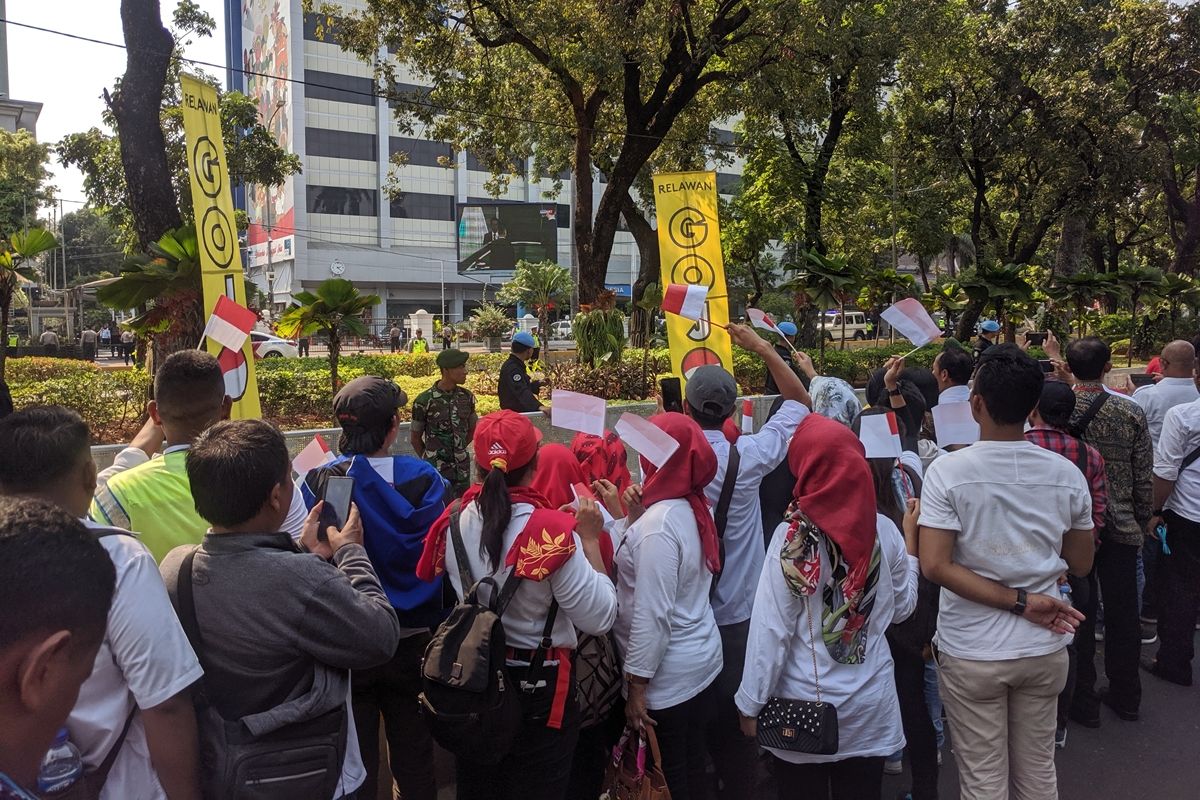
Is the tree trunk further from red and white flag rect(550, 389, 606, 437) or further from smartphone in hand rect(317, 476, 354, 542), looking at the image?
smartphone in hand rect(317, 476, 354, 542)

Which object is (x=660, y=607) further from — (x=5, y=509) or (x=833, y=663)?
(x=5, y=509)

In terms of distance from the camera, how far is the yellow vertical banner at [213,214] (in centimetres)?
530

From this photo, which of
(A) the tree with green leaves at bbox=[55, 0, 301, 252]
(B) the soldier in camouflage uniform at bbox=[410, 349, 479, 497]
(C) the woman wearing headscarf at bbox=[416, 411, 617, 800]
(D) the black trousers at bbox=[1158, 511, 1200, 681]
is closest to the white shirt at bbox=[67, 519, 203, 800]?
(C) the woman wearing headscarf at bbox=[416, 411, 617, 800]

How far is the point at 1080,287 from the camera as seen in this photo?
15914 mm

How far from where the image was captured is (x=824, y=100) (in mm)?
14211

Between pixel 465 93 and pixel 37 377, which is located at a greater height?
pixel 465 93

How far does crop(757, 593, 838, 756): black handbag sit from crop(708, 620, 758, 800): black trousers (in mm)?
509

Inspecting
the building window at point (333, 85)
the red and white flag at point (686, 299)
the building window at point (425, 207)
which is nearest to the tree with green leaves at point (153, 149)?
the red and white flag at point (686, 299)

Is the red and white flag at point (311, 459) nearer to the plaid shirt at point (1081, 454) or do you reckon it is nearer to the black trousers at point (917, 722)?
the black trousers at point (917, 722)

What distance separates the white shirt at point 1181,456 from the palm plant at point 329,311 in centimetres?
760

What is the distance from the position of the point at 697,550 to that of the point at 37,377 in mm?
17603

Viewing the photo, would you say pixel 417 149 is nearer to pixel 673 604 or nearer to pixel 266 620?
pixel 673 604

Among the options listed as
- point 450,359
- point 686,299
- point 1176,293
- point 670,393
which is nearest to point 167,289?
point 450,359

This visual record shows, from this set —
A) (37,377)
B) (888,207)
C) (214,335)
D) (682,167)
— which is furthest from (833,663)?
(888,207)
